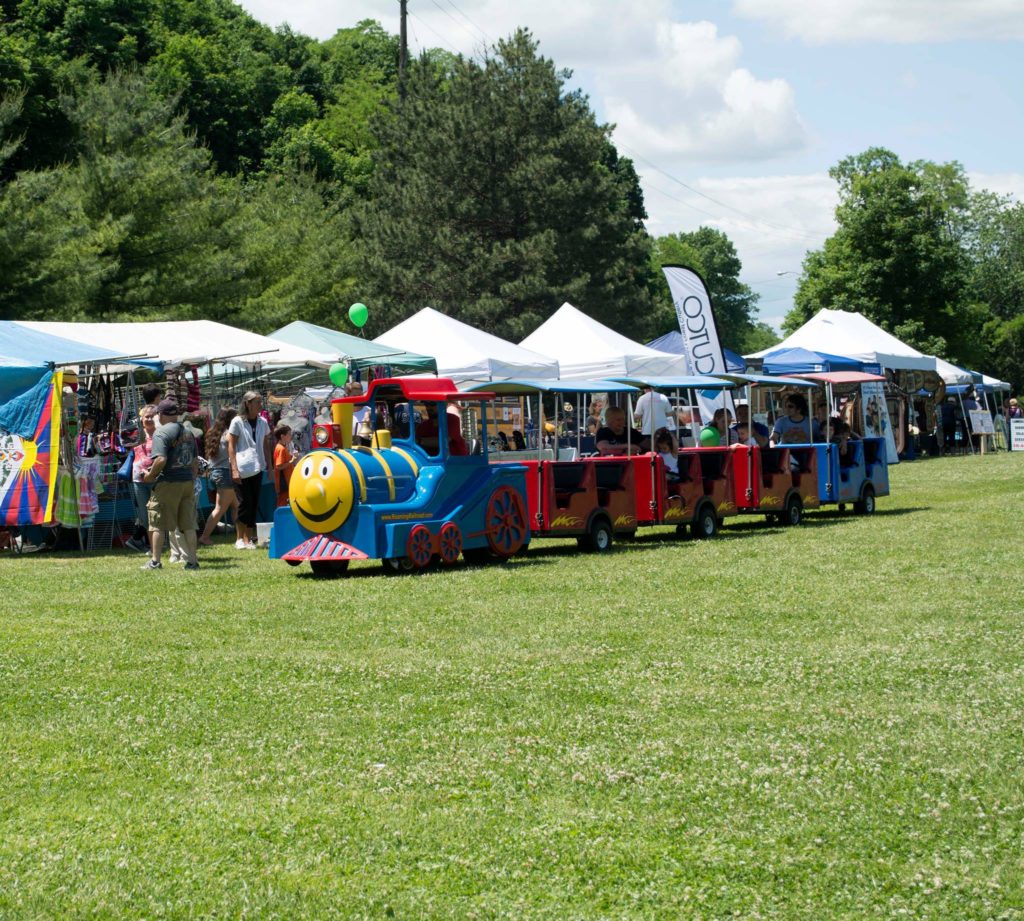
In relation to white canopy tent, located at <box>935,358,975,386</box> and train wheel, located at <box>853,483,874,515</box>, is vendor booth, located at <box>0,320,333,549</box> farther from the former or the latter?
white canopy tent, located at <box>935,358,975,386</box>

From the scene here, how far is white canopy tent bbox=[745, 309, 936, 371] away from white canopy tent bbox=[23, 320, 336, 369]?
19.2 m

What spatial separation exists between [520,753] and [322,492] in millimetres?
7941

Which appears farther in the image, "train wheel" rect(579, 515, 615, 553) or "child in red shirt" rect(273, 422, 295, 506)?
"child in red shirt" rect(273, 422, 295, 506)

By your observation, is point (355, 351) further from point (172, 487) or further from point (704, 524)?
point (172, 487)

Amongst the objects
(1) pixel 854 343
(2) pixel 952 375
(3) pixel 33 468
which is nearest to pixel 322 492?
(3) pixel 33 468

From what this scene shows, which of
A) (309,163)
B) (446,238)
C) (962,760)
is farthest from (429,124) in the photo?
(962,760)

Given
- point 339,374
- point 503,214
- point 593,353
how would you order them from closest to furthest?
point 339,374
point 593,353
point 503,214

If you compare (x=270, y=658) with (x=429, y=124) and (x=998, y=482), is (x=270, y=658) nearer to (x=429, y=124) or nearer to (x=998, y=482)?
(x=998, y=482)

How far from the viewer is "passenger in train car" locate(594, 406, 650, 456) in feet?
63.3

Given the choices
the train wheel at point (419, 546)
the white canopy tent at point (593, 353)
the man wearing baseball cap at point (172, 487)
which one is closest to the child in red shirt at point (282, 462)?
the man wearing baseball cap at point (172, 487)

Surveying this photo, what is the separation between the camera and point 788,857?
17.5 ft

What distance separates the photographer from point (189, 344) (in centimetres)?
2217

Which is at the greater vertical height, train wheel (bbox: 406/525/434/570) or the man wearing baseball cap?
the man wearing baseball cap

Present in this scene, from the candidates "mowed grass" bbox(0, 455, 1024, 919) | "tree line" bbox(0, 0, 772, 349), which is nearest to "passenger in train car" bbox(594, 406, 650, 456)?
A: "mowed grass" bbox(0, 455, 1024, 919)
